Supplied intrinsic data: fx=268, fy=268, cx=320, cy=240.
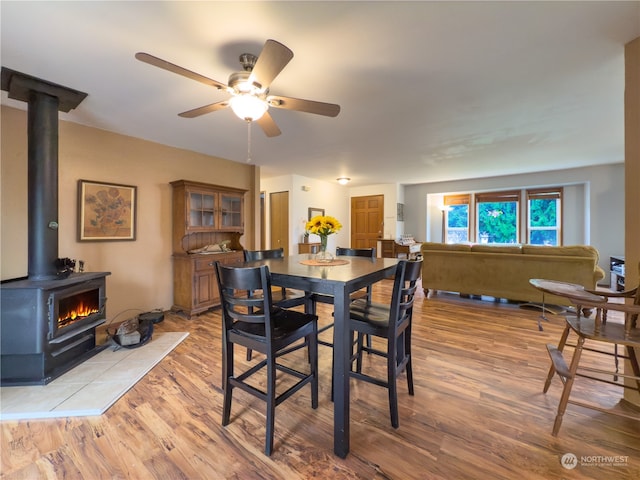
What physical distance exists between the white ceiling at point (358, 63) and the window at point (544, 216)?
2.90 metres

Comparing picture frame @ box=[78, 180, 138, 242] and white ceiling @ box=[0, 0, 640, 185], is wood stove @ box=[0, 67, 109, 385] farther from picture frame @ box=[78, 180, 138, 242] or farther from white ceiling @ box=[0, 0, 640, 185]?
picture frame @ box=[78, 180, 138, 242]

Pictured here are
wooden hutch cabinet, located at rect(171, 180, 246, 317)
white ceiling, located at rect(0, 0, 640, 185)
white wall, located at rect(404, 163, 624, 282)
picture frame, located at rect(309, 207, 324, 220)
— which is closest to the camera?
white ceiling, located at rect(0, 0, 640, 185)

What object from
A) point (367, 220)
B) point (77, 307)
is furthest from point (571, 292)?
point (367, 220)

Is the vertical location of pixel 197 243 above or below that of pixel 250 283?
above

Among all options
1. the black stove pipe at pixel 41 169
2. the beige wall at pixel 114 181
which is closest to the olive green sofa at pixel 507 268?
the beige wall at pixel 114 181

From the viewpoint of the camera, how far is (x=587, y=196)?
18.4ft

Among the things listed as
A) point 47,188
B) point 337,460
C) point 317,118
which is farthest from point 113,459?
point 317,118

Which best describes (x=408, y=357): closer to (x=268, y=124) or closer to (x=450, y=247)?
(x=268, y=124)

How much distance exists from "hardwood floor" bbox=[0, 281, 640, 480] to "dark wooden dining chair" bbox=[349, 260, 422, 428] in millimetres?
231

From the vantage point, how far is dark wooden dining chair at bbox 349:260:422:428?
161cm

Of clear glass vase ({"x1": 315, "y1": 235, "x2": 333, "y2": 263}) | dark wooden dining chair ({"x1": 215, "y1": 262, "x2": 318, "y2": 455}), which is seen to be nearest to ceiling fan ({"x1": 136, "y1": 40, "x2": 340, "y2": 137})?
clear glass vase ({"x1": 315, "y1": 235, "x2": 333, "y2": 263})

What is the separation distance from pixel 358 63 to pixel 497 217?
647cm

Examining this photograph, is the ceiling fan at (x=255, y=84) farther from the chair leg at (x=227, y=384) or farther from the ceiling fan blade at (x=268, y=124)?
the chair leg at (x=227, y=384)

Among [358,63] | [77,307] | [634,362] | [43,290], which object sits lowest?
[634,362]
